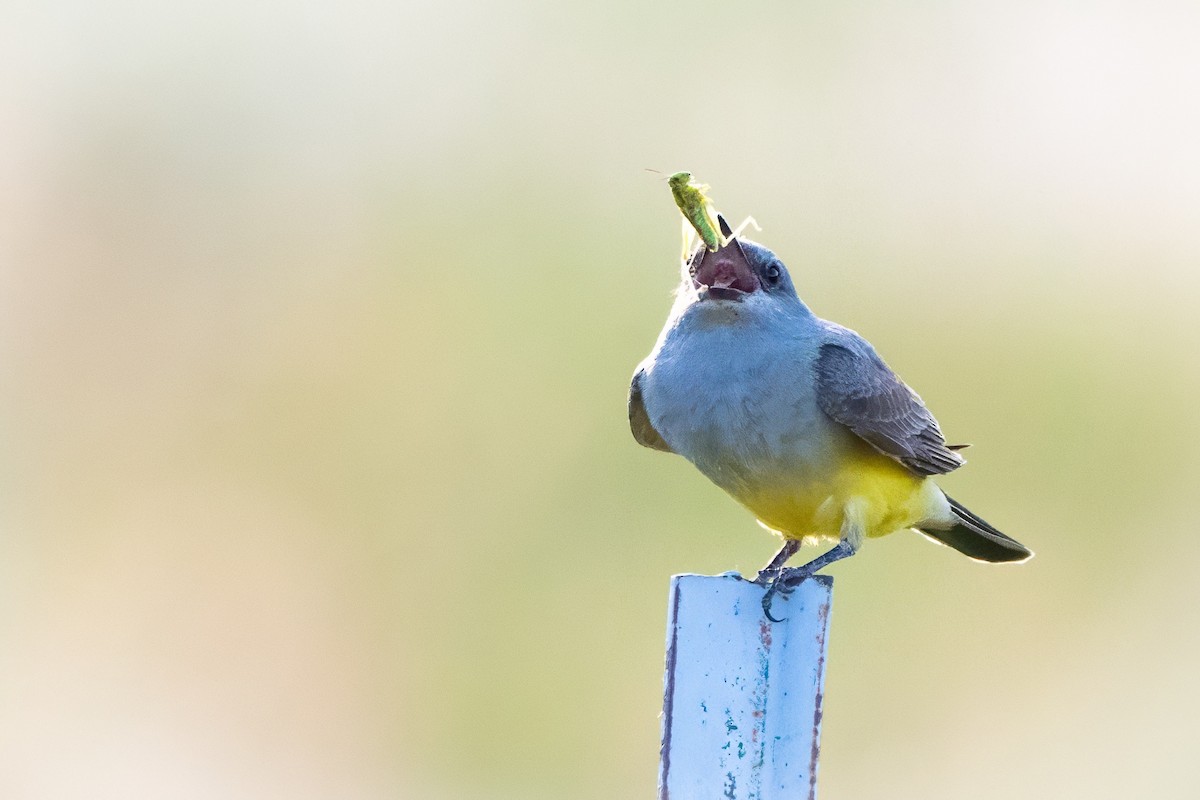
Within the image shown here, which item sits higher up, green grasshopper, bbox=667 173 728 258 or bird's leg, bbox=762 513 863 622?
green grasshopper, bbox=667 173 728 258

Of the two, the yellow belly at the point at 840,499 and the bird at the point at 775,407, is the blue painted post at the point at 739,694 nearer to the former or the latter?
the bird at the point at 775,407

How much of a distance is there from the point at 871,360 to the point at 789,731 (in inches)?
89.0

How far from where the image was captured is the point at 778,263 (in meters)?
5.31

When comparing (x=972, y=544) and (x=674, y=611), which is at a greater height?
(x=972, y=544)

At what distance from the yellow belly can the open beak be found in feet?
2.28

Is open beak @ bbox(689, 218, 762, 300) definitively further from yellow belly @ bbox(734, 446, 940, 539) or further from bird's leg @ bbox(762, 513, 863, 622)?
bird's leg @ bbox(762, 513, 863, 622)

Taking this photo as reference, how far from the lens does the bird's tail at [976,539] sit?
6078mm

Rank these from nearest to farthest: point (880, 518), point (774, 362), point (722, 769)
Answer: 1. point (722, 769)
2. point (774, 362)
3. point (880, 518)

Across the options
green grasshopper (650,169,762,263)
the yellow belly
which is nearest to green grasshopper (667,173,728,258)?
green grasshopper (650,169,762,263)

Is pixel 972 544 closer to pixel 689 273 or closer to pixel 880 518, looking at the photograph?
pixel 880 518

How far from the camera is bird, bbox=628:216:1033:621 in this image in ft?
16.3

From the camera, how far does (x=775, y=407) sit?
4965 millimetres

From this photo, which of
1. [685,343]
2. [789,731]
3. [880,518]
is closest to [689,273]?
[685,343]

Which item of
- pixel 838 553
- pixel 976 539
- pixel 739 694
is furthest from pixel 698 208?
pixel 976 539
